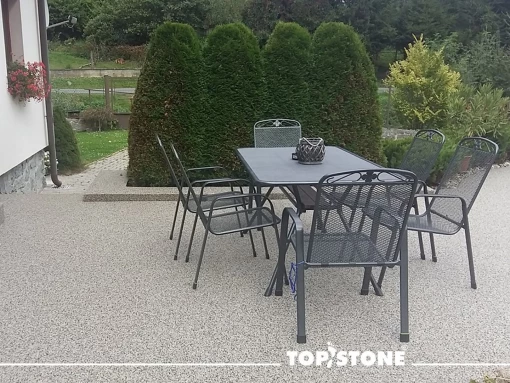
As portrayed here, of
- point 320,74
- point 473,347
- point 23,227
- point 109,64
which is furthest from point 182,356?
point 109,64

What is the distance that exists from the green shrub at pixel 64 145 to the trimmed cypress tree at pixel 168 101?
2.96 metres

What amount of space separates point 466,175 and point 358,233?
3.81ft

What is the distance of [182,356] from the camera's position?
2.33m

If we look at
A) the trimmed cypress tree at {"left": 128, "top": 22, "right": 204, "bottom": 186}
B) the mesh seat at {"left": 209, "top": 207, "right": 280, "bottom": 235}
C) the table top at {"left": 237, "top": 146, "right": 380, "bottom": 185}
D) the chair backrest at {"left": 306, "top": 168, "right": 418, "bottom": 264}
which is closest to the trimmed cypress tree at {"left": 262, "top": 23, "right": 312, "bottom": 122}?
the trimmed cypress tree at {"left": 128, "top": 22, "right": 204, "bottom": 186}

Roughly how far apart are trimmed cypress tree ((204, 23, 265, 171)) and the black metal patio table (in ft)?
5.48

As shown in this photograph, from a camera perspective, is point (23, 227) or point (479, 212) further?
point (479, 212)

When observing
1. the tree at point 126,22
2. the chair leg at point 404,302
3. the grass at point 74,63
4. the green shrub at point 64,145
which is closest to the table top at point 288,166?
the chair leg at point 404,302

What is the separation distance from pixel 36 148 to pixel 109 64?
65.2ft

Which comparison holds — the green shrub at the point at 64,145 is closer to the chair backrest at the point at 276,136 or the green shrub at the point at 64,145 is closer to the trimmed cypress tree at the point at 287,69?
the trimmed cypress tree at the point at 287,69

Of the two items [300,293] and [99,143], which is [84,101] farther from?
[300,293]

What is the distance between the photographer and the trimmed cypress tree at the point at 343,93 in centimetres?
586

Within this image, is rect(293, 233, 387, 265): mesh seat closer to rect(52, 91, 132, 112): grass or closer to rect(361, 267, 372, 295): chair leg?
rect(361, 267, 372, 295): chair leg

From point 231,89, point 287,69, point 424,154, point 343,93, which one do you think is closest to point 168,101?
point 231,89

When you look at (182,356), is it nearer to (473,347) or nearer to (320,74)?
(473,347)
